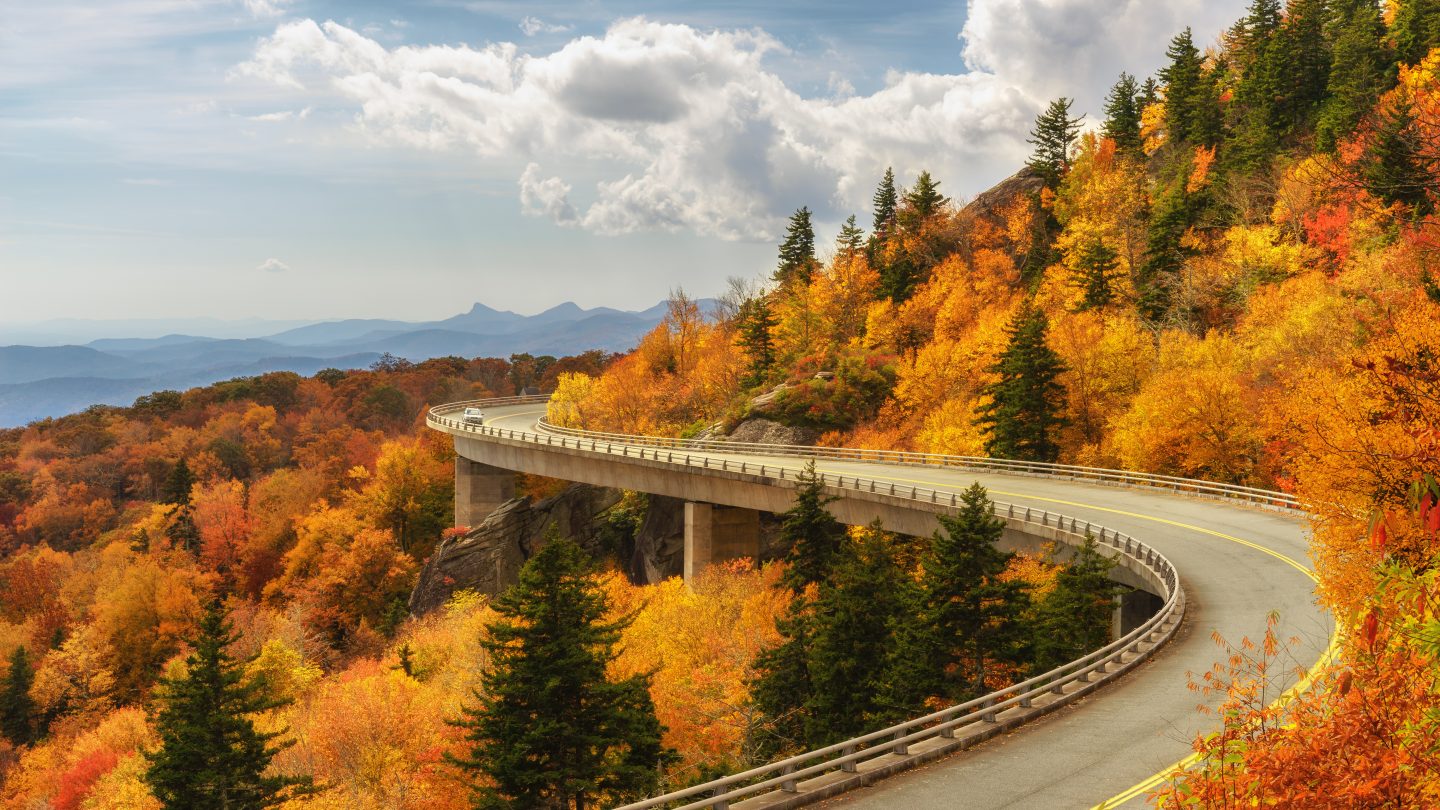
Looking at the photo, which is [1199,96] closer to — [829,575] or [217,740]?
[829,575]

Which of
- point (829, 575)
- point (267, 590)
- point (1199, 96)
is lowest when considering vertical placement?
point (267, 590)

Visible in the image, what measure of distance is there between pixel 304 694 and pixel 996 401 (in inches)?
1614

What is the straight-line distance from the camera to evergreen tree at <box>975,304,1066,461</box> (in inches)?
2044

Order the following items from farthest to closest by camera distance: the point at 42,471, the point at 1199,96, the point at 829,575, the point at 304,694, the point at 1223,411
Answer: the point at 42,471 → the point at 1199,96 → the point at 304,694 → the point at 1223,411 → the point at 829,575

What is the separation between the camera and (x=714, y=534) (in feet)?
180

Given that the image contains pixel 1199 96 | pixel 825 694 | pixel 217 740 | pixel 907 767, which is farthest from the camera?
pixel 1199 96

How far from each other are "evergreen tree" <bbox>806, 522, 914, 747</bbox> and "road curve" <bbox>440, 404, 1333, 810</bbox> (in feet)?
27.3

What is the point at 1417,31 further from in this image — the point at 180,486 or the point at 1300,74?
the point at 180,486

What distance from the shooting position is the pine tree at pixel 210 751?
2555 centimetres

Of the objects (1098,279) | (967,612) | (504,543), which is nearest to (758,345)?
(504,543)

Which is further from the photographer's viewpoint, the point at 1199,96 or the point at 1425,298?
the point at 1199,96

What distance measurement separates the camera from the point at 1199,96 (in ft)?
281

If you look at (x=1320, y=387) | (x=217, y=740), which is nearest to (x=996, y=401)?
(x=1320, y=387)

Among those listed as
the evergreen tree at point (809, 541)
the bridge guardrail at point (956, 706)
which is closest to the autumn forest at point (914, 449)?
the evergreen tree at point (809, 541)
